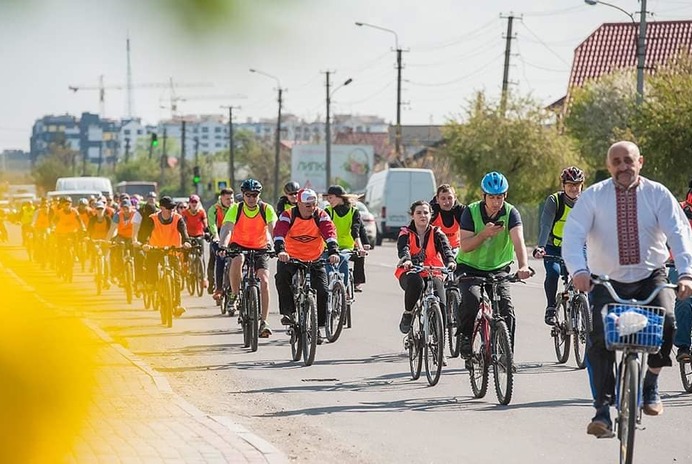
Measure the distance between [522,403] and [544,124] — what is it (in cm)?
5329

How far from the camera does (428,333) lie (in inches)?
463

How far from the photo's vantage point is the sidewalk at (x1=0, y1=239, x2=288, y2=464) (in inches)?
99.4

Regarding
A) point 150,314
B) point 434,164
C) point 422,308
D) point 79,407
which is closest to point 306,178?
point 434,164

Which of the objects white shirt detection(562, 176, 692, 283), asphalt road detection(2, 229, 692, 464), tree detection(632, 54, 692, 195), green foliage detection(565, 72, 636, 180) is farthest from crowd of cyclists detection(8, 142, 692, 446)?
green foliage detection(565, 72, 636, 180)

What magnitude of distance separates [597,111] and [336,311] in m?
54.1

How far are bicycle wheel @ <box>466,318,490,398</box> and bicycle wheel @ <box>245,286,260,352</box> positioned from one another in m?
4.50

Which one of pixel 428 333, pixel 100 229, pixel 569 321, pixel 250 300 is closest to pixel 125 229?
pixel 100 229

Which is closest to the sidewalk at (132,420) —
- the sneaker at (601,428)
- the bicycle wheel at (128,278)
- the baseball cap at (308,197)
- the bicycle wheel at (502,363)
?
the sneaker at (601,428)

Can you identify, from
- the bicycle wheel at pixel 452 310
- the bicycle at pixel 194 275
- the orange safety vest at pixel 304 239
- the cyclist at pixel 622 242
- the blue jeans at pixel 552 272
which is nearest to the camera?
the cyclist at pixel 622 242

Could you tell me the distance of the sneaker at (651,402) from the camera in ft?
23.3

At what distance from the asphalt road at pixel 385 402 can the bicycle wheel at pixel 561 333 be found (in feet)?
0.34

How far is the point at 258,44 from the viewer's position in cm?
203

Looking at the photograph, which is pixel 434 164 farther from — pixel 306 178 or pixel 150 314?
pixel 150 314

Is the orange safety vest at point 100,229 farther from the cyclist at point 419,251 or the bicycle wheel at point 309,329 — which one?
the cyclist at point 419,251
